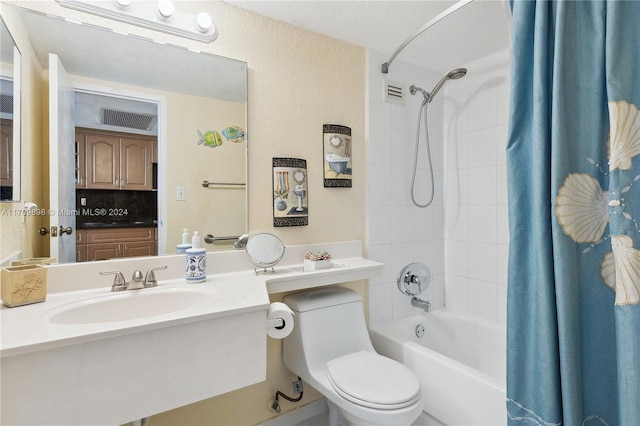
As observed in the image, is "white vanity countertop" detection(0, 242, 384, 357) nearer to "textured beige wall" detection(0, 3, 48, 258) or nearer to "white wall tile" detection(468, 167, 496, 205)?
"textured beige wall" detection(0, 3, 48, 258)

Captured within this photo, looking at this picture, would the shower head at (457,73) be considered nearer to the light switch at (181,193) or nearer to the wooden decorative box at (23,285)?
the light switch at (181,193)

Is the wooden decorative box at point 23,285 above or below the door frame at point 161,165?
below

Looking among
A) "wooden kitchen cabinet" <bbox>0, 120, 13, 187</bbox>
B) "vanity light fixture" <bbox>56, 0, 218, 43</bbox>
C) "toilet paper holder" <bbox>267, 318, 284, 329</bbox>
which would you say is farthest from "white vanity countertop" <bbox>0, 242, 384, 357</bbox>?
"vanity light fixture" <bbox>56, 0, 218, 43</bbox>

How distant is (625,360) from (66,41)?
201 centimetres

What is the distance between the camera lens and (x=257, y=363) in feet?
3.72

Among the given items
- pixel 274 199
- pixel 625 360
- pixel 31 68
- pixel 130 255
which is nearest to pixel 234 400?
pixel 130 255

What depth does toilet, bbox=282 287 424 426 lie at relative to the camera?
127cm

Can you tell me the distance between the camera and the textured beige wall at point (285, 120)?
162 centimetres

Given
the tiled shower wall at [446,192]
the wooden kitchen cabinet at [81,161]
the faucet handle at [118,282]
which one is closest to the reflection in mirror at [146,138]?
the wooden kitchen cabinet at [81,161]

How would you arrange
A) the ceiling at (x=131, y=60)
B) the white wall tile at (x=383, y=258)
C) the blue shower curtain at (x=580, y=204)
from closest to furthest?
the blue shower curtain at (x=580, y=204) → the ceiling at (x=131, y=60) → the white wall tile at (x=383, y=258)

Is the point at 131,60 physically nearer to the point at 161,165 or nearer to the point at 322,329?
the point at 161,165

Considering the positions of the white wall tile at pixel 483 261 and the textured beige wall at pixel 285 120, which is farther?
the white wall tile at pixel 483 261

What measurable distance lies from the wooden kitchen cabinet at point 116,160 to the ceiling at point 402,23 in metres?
0.84

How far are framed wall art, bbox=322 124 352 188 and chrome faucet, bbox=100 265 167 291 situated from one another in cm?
102
